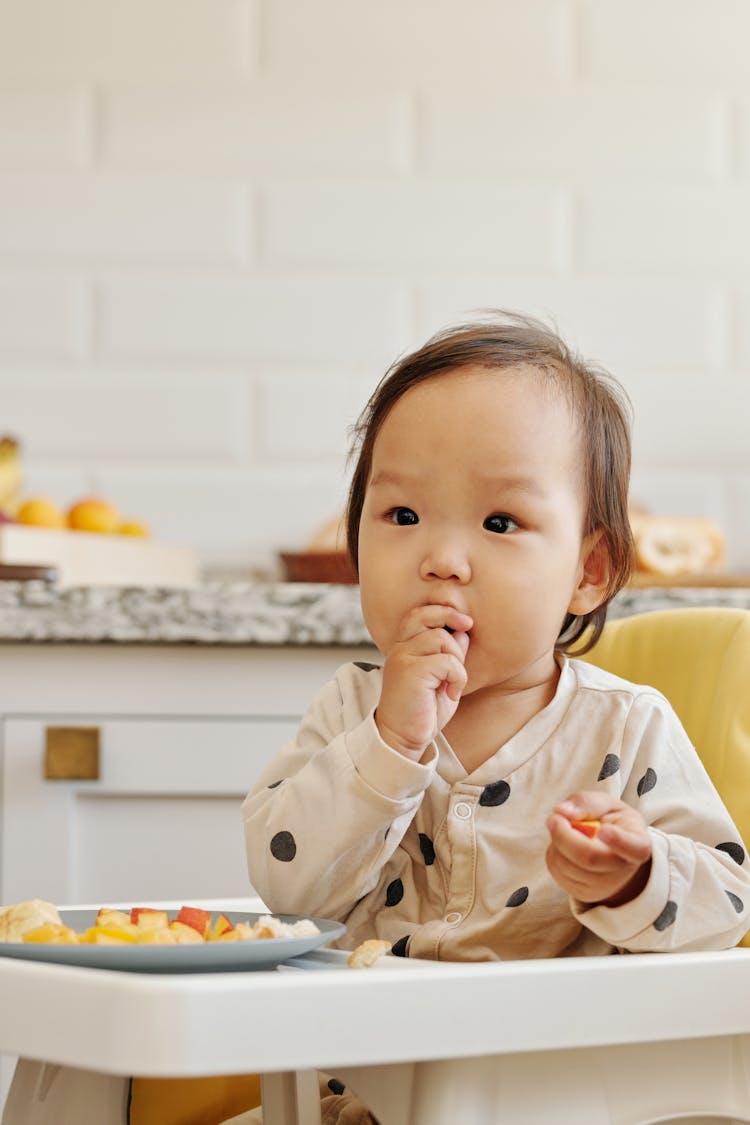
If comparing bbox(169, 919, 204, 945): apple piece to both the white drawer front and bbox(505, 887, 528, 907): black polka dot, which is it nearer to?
bbox(505, 887, 528, 907): black polka dot

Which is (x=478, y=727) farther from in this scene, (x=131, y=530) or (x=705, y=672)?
(x=131, y=530)

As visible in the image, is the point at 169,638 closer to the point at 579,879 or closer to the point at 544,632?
the point at 544,632

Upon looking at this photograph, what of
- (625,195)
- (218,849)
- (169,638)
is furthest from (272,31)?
(218,849)

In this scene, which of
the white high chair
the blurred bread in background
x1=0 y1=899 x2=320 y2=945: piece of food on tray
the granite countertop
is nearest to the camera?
the white high chair

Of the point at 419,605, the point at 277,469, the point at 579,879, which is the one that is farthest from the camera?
the point at 277,469

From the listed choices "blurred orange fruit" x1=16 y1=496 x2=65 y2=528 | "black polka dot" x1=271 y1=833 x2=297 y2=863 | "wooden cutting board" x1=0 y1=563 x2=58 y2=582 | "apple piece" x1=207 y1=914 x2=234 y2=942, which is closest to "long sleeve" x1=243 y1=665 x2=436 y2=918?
"black polka dot" x1=271 y1=833 x2=297 y2=863

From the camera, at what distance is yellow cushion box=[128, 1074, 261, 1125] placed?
77cm

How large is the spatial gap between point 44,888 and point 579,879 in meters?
0.84

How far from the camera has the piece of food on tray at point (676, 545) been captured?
1.79 meters

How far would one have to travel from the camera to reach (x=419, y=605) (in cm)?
78

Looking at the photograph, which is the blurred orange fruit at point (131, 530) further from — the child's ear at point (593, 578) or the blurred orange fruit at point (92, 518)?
the child's ear at point (593, 578)

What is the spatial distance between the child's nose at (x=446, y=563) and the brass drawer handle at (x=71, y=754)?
703mm

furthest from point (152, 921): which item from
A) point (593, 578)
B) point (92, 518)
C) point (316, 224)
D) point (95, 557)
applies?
point (316, 224)

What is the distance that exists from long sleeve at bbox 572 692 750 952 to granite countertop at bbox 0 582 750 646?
1.91 ft
